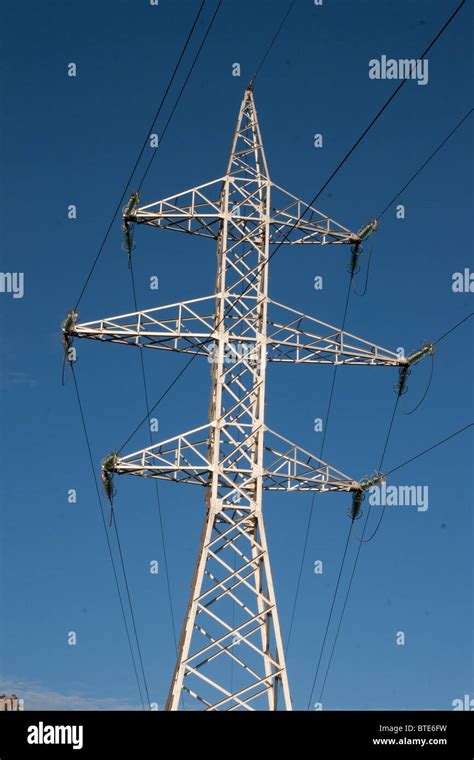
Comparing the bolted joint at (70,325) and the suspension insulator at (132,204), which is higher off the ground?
the suspension insulator at (132,204)

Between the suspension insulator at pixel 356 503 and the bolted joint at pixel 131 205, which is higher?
the bolted joint at pixel 131 205

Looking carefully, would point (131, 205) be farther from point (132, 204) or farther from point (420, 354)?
point (420, 354)

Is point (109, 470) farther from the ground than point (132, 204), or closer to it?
closer to it

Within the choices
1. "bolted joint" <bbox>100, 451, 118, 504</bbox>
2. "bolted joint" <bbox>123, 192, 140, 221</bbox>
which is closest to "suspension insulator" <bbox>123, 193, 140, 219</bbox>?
"bolted joint" <bbox>123, 192, 140, 221</bbox>

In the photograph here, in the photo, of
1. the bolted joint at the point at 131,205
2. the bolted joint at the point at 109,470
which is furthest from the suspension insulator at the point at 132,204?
the bolted joint at the point at 109,470

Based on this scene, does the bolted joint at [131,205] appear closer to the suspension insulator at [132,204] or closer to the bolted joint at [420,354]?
the suspension insulator at [132,204]

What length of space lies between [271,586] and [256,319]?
6.80 m

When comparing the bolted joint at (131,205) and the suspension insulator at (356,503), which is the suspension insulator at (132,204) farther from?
the suspension insulator at (356,503)

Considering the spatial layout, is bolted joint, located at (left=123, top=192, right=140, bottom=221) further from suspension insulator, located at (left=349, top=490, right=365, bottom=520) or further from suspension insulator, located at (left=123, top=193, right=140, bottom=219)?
suspension insulator, located at (left=349, top=490, right=365, bottom=520)

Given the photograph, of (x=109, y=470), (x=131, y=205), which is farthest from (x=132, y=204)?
(x=109, y=470)

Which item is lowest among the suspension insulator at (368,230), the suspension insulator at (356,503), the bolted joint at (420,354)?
the suspension insulator at (356,503)
